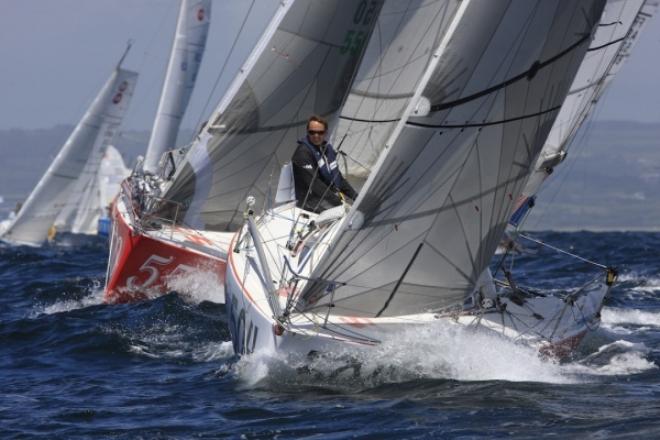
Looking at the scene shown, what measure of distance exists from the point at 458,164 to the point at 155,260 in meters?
5.52

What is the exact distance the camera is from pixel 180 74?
86.4ft

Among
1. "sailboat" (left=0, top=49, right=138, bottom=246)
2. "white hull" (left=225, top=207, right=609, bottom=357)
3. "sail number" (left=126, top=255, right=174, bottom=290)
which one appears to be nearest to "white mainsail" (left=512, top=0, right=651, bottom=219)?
"white hull" (left=225, top=207, right=609, bottom=357)

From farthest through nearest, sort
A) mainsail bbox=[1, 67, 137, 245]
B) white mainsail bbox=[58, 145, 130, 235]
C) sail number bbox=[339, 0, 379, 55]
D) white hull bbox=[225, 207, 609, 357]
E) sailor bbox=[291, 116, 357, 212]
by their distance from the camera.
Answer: white mainsail bbox=[58, 145, 130, 235] < mainsail bbox=[1, 67, 137, 245] < sail number bbox=[339, 0, 379, 55] < sailor bbox=[291, 116, 357, 212] < white hull bbox=[225, 207, 609, 357]

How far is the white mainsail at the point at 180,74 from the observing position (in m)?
25.7

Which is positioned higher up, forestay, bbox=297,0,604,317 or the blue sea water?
forestay, bbox=297,0,604,317

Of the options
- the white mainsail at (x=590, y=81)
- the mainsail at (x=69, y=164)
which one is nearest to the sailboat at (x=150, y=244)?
the white mainsail at (x=590, y=81)

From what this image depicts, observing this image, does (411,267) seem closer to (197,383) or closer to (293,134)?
(197,383)

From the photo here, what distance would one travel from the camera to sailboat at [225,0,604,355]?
9039mm

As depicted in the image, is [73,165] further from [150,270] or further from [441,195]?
[441,195]

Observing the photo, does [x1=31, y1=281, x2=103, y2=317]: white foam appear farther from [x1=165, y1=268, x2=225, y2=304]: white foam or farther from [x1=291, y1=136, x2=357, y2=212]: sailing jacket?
[x1=291, y1=136, x2=357, y2=212]: sailing jacket

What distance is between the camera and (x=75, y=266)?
828 inches

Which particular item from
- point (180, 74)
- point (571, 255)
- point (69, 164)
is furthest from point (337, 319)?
point (69, 164)

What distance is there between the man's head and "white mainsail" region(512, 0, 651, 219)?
2.83 metres

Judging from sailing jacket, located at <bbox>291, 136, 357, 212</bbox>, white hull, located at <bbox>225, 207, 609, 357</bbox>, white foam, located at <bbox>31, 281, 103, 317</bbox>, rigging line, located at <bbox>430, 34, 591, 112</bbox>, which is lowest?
white foam, located at <bbox>31, 281, 103, 317</bbox>
